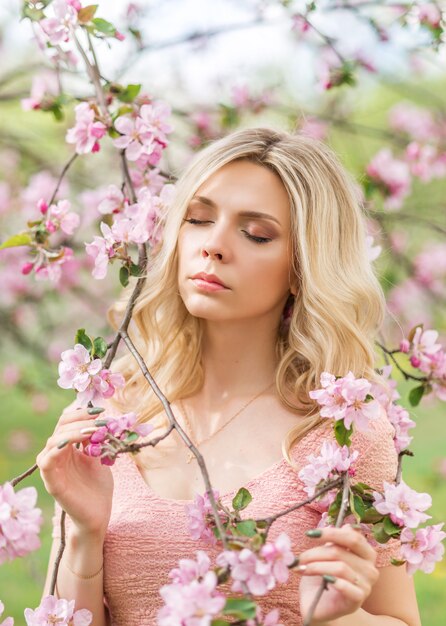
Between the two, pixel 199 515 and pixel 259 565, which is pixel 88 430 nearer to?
pixel 199 515

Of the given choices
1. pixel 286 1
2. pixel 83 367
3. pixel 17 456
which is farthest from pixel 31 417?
pixel 83 367

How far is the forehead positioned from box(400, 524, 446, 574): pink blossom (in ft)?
2.17

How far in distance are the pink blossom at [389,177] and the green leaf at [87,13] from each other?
45.6 inches

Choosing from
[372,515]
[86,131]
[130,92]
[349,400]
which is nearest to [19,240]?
[86,131]

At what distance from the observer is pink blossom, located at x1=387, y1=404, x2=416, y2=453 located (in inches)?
79.7

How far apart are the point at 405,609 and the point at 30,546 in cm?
81

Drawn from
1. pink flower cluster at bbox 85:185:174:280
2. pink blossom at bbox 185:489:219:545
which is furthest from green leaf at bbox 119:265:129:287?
pink blossom at bbox 185:489:219:545

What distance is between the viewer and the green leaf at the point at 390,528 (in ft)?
5.00

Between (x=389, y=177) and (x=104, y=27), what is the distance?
1212mm

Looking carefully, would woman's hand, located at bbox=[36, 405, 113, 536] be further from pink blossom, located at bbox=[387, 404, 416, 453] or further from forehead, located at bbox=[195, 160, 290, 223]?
pink blossom, located at bbox=[387, 404, 416, 453]

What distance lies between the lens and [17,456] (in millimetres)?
6898

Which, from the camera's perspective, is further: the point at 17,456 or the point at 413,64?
the point at 17,456

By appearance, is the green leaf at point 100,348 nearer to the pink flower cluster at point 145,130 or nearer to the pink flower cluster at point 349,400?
the pink flower cluster at point 349,400

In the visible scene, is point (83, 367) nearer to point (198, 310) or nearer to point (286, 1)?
point (198, 310)
